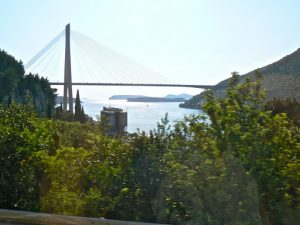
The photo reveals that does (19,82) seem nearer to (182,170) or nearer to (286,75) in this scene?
(286,75)

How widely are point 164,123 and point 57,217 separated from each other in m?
1.27

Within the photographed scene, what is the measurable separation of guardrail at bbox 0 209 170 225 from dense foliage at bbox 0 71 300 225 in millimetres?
245

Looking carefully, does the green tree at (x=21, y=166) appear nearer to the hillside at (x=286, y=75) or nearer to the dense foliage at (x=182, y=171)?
the dense foliage at (x=182, y=171)

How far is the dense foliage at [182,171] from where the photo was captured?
3.08 metres

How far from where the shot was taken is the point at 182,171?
10.7 ft

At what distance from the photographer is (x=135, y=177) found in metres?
3.67

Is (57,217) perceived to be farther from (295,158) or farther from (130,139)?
(295,158)

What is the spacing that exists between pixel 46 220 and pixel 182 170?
1049 mm

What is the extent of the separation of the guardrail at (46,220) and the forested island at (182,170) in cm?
25

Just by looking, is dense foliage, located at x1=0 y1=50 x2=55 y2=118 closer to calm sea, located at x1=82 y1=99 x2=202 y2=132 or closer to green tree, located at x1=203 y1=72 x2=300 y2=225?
calm sea, located at x1=82 y1=99 x2=202 y2=132

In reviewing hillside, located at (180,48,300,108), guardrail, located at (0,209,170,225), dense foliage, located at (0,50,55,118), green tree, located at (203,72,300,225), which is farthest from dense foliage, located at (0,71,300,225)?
dense foliage, located at (0,50,55,118)

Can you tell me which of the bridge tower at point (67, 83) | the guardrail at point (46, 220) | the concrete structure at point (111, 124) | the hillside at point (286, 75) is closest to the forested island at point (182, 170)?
the guardrail at point (46, 220)

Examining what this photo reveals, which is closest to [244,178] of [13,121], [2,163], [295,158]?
[295,158]

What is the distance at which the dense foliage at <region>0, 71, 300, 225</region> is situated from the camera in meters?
3.08
